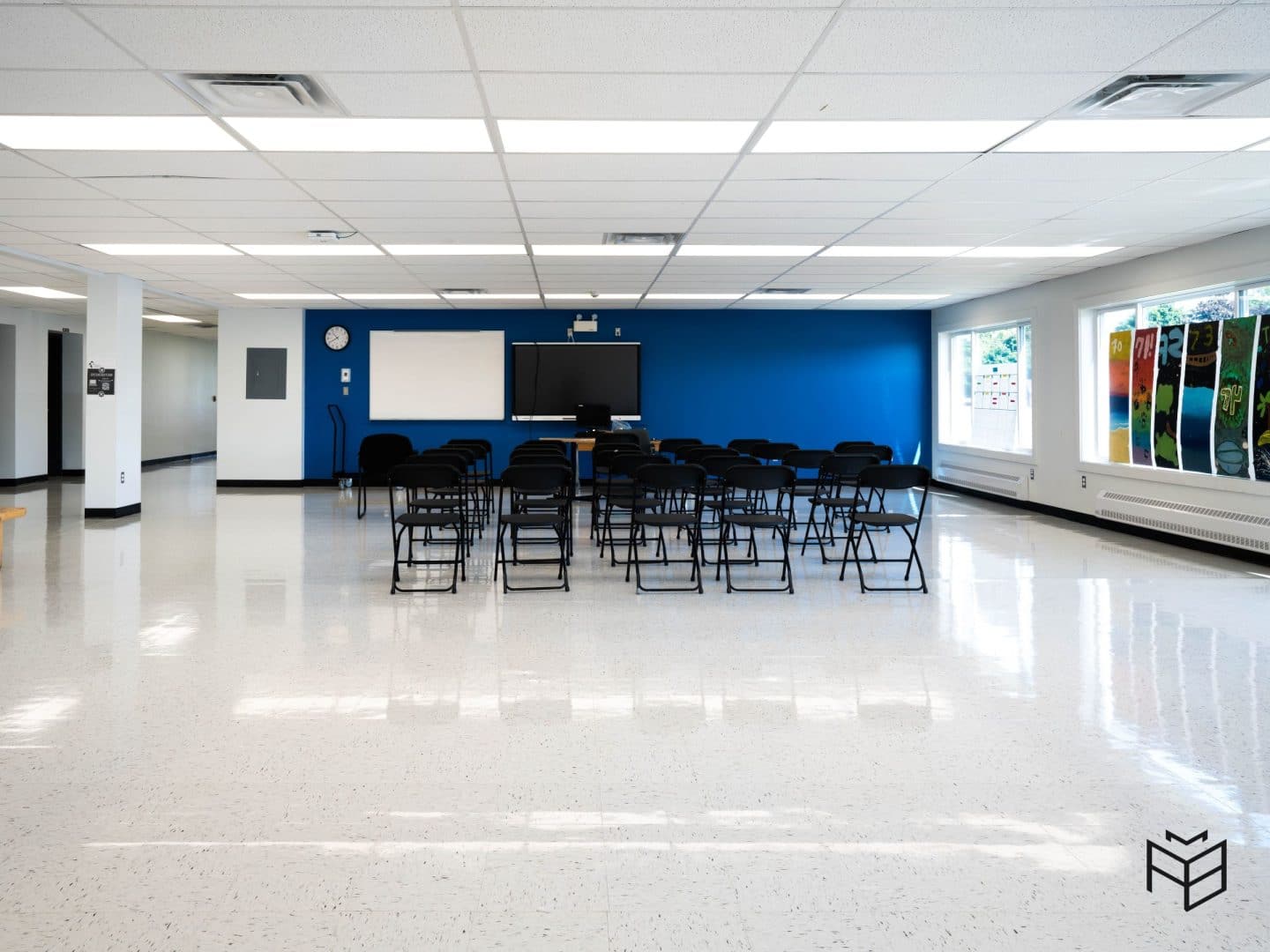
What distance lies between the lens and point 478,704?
383 cm

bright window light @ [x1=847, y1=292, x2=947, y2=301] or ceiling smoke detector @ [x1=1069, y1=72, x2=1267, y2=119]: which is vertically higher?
bright window light @ [x1=847, y1=292, x2=947, y2=301]

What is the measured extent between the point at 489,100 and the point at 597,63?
68 centimetres

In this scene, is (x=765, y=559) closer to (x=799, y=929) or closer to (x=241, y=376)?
(x=799, y=929)

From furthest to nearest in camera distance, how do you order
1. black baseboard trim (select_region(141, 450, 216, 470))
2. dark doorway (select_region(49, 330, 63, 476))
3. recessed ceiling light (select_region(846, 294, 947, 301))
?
black baseboard trim (select_region(141, 450, 216, 470))
dark doorway (select_region(49, 330, 63, 476))
recessed ceiling light (select_region(846, 294, 947, 301))

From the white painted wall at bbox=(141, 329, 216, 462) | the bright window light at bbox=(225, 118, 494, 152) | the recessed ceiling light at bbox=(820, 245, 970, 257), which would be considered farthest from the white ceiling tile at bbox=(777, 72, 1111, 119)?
the white painted wall at bbox=(141, 329, 216, 462)

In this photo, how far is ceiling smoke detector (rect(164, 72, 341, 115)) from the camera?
3979 mm

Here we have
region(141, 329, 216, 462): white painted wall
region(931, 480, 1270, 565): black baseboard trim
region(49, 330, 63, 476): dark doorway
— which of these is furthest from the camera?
region(141, 329, 216, 462): white painted wall

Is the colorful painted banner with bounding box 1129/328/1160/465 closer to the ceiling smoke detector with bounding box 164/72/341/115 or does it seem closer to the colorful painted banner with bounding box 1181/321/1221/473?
the colorful painted banner with bounding box 1181/321/1221/473

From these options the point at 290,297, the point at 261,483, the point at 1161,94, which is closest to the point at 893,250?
the point at 1161,94

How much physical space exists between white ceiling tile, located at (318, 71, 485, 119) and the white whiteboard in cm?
→ 943

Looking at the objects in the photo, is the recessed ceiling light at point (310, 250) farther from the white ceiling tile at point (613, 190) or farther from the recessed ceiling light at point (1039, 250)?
the recessed ceiling light at point (1039, 250)

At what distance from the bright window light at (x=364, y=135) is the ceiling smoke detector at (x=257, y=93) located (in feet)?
0.62

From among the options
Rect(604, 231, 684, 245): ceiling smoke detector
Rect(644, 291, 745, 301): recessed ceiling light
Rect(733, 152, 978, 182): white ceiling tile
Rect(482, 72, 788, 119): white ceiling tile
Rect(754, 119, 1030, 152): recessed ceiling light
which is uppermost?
Rect(644, 291, 745, 301): recessed ceiling light

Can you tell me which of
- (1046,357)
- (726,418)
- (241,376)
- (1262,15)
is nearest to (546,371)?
(726,418)
